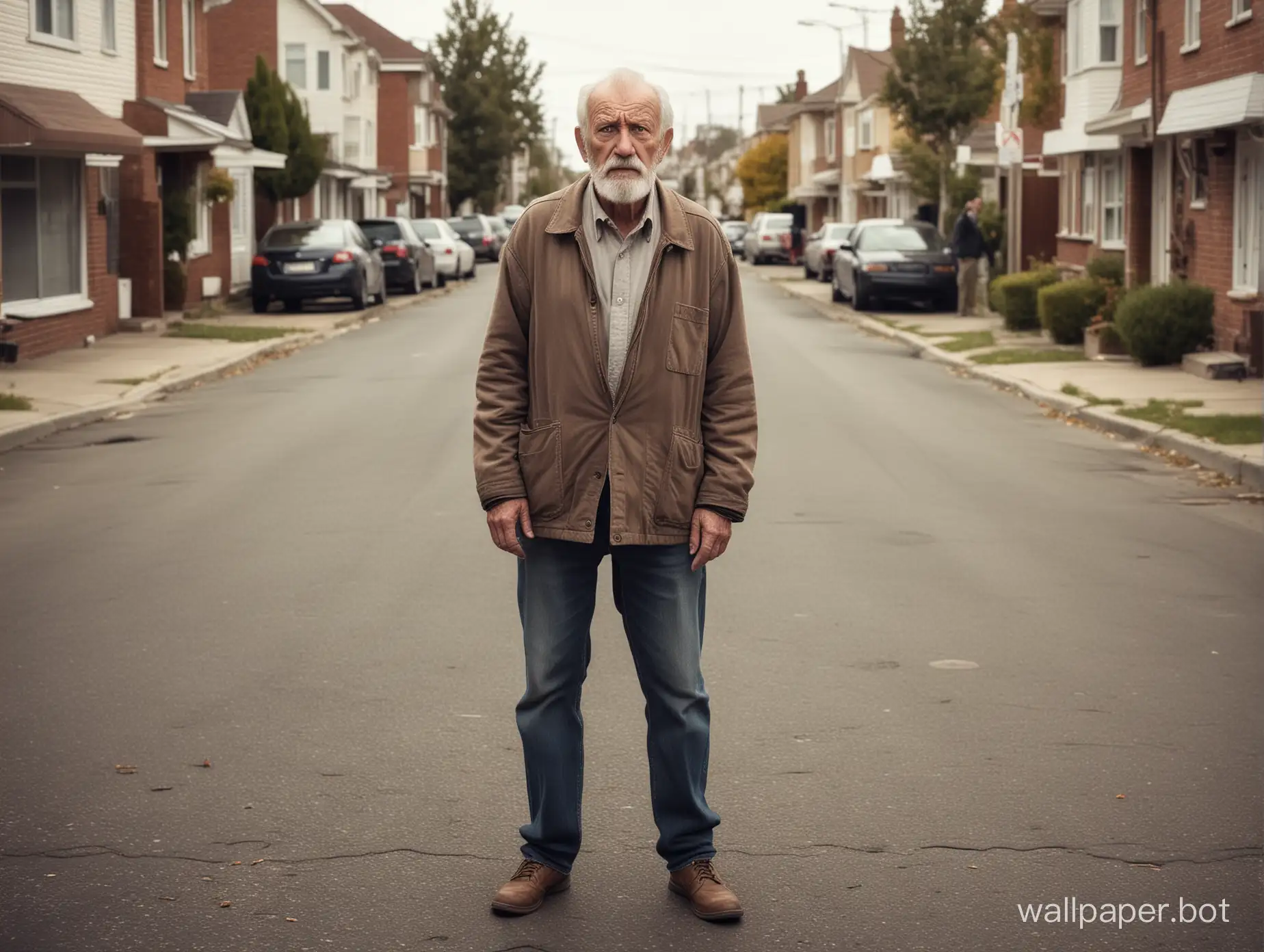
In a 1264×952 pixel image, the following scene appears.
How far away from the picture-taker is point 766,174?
95.2 metres

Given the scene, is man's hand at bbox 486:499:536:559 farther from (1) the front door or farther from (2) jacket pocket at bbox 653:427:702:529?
(1) the front door

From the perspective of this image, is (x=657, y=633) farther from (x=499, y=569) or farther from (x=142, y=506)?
(x=142, y=506)

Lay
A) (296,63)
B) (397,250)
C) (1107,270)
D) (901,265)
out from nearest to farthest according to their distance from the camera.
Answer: (1107,270)
(901,265)
(397,250)
(296,63)

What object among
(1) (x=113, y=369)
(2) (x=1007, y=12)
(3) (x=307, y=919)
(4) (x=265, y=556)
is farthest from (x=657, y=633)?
(2) (x=1007, y=12)

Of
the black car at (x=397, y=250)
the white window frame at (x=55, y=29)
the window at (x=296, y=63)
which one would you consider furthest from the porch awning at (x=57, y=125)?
the window at (x=296, y=63)

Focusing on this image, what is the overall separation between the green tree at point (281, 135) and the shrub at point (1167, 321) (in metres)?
22.6

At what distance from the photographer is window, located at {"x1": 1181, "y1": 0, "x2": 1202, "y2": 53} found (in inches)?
898

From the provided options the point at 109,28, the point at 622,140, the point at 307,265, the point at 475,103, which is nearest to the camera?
the point at 622,140

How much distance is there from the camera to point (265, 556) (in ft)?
31.9

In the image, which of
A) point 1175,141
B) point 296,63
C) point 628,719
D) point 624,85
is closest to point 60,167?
point 1175,141

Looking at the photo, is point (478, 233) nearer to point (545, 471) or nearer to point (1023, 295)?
point (1023, 295)

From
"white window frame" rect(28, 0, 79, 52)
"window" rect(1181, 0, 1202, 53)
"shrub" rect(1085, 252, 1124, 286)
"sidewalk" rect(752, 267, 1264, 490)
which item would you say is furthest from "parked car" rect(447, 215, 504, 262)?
"window" rect(1181, 0, 1202, 53)

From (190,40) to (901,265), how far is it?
12.8 meters

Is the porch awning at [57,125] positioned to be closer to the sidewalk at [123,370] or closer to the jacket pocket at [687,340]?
the sidewalk at [123,370]
